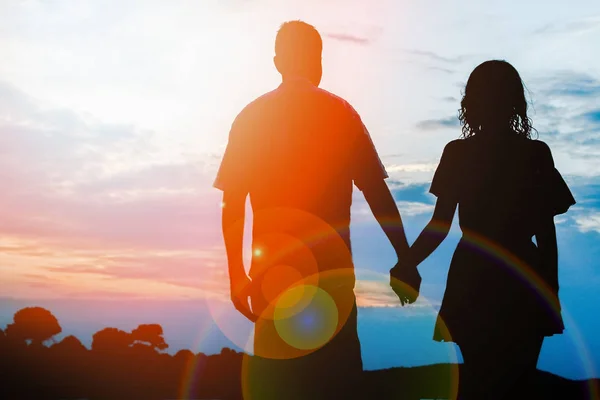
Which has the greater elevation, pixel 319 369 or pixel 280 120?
pixel 280 120

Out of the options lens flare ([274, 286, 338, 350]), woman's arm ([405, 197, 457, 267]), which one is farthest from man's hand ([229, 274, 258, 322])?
woman's arm ([405, 197, 457, 267])

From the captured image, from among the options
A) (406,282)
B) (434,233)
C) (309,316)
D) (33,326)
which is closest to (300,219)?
(309,316)

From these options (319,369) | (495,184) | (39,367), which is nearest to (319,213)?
(319,369)

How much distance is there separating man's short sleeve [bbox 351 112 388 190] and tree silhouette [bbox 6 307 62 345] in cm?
1491

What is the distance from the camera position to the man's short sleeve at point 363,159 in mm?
5090

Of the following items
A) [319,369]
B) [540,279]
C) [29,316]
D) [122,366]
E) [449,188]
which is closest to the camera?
[319,369]

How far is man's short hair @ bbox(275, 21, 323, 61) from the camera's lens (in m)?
5.22

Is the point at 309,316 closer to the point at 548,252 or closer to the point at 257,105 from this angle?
the point at 257,105

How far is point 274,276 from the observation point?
4777mm

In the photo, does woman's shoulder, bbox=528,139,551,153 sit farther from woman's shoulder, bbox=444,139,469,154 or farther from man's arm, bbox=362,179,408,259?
man's arm, bbox=362,179,408,259

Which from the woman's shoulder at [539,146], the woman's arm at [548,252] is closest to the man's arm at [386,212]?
the woman's arm at [548,252]

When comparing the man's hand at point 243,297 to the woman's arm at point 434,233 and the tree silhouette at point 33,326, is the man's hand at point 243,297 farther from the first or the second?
the tree silhouette at point 33,326

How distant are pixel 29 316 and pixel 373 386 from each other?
16730 mm

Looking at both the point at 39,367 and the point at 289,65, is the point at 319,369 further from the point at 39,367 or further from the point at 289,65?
the point at 39,367
